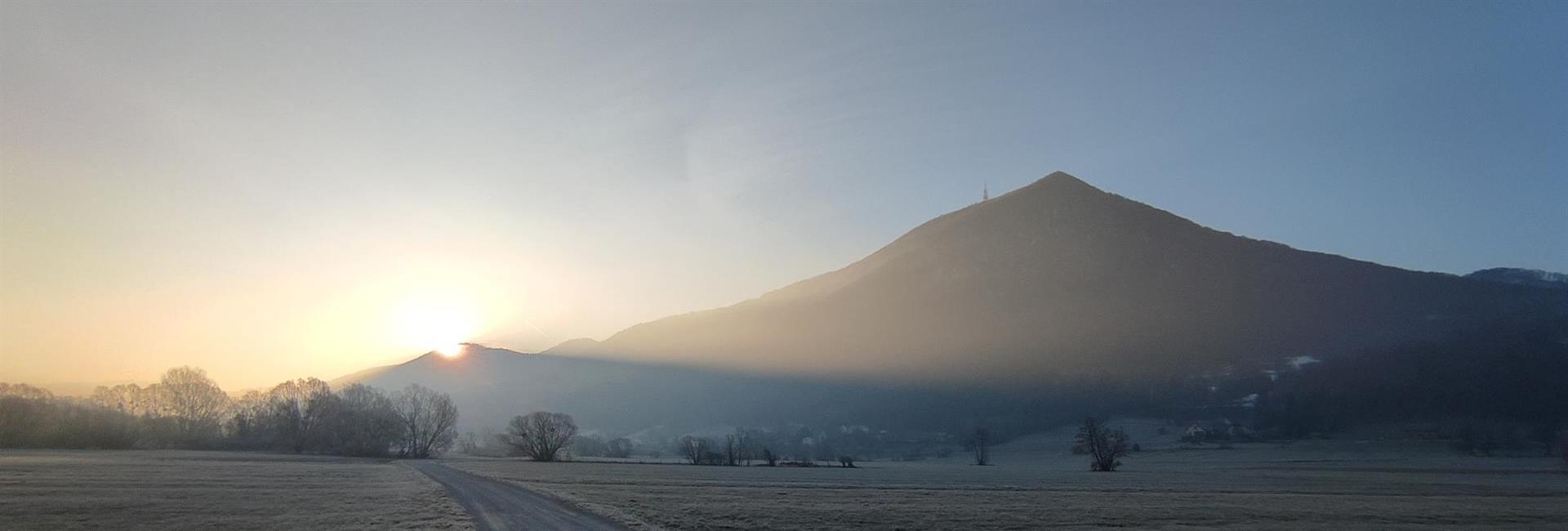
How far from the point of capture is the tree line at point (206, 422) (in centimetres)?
14688

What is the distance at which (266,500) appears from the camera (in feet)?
156

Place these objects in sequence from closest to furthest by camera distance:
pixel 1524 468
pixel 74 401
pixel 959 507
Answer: pixel 959 507 → pixel 1524 468 → pixel 74 401

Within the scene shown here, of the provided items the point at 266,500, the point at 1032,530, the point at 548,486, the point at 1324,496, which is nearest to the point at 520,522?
the point at 266,500

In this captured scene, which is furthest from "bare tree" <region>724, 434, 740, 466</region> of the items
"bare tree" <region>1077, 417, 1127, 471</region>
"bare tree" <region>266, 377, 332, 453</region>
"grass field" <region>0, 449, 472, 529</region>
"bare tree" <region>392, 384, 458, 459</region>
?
"grass field" <region>0, 449, 472, 529</region>

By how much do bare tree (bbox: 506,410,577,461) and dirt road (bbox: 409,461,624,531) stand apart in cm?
10394

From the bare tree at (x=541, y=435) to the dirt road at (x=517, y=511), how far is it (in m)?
104

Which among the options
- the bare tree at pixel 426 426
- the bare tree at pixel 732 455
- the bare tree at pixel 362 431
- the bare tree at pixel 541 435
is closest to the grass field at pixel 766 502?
the bare tree at pixel 541 435

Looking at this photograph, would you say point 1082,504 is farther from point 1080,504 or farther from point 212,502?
point 212,502

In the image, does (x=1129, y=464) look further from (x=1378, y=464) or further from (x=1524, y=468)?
(x=1524, y=468)

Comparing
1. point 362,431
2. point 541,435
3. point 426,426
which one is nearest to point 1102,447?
point 541,435

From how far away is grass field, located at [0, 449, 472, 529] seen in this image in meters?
36.2

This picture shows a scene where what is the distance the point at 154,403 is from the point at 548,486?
170561 mm

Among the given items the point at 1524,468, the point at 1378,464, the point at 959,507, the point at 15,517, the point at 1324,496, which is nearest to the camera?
the point at 15,517

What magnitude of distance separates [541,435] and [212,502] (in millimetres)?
126652
